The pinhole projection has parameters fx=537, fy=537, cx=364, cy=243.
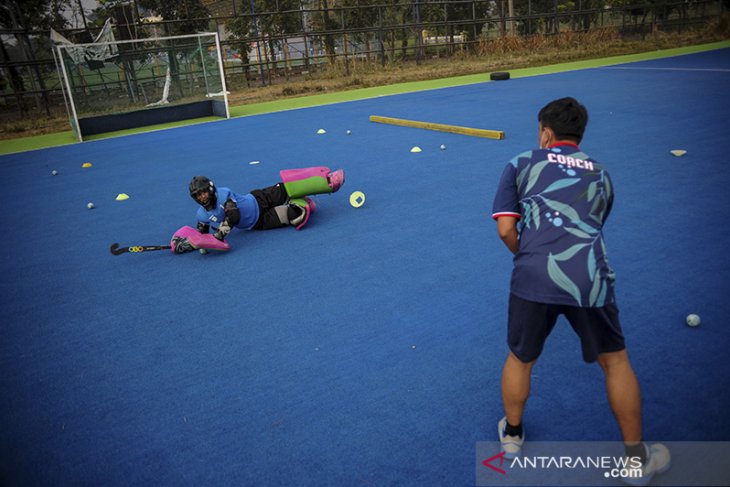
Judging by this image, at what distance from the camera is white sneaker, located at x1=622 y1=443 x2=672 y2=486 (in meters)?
2.31

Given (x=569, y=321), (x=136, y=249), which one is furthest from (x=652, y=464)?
(x=136, y=249)

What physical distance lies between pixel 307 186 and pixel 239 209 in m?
0.76

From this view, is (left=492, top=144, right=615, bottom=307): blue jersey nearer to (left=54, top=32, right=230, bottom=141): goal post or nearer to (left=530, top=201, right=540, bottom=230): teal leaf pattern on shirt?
(left=530, top=201, right=540, bottom=230): teal leaf pattern on shirt

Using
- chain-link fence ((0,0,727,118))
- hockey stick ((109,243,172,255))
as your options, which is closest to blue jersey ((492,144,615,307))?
hockey stick ((109,243,172,255))

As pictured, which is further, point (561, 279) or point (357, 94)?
point (357, 94)

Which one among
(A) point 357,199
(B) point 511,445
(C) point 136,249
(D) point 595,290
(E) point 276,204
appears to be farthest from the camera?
(A) point 357,199

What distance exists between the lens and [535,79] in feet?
55.5

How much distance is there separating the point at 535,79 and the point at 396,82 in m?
5.06

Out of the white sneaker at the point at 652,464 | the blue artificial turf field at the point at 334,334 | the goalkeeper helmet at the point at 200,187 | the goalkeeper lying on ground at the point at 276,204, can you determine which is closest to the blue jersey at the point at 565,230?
the white sneaker at the point at 652,464

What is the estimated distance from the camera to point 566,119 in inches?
89.4

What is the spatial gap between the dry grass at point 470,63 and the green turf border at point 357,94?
34.0 inches

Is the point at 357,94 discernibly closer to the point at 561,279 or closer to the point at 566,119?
the point at 566,119

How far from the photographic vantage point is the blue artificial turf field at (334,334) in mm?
2725

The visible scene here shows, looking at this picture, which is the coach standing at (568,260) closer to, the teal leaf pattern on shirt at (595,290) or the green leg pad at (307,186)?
the teal leaf pattern on shirt at (595,290)
